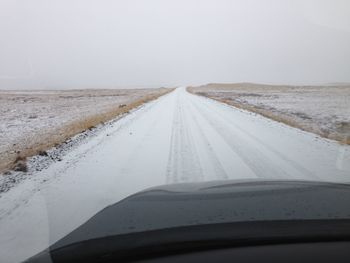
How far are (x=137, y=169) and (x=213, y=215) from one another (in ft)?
16.6

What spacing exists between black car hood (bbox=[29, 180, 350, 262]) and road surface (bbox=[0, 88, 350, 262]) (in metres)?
1.44

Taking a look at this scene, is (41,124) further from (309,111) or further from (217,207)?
(217,207)

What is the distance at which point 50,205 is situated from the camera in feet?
17.4

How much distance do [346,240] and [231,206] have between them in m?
0.85

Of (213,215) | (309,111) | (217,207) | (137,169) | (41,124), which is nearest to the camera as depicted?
(213,215)

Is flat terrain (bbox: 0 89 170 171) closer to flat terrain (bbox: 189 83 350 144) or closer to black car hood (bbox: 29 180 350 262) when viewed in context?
black car hood (bbox: 29 180 350 262)

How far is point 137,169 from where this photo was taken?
7.64 m

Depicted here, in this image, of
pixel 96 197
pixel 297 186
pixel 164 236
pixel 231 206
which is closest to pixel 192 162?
pixel 96 197

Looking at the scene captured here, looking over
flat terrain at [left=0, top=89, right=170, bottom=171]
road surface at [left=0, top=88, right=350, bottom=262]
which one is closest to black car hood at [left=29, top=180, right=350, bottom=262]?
road surface at [left=0, top=88, right=350, bottom=262]

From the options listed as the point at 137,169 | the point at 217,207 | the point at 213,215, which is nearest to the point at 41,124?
the point at 137,169

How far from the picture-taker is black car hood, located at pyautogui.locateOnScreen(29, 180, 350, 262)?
2373mm

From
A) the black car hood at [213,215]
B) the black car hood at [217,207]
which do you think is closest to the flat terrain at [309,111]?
the black car hood at [217,207]

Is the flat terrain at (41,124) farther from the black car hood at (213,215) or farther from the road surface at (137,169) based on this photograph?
the black car hood at (213,215)

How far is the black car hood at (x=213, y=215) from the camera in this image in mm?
2373
